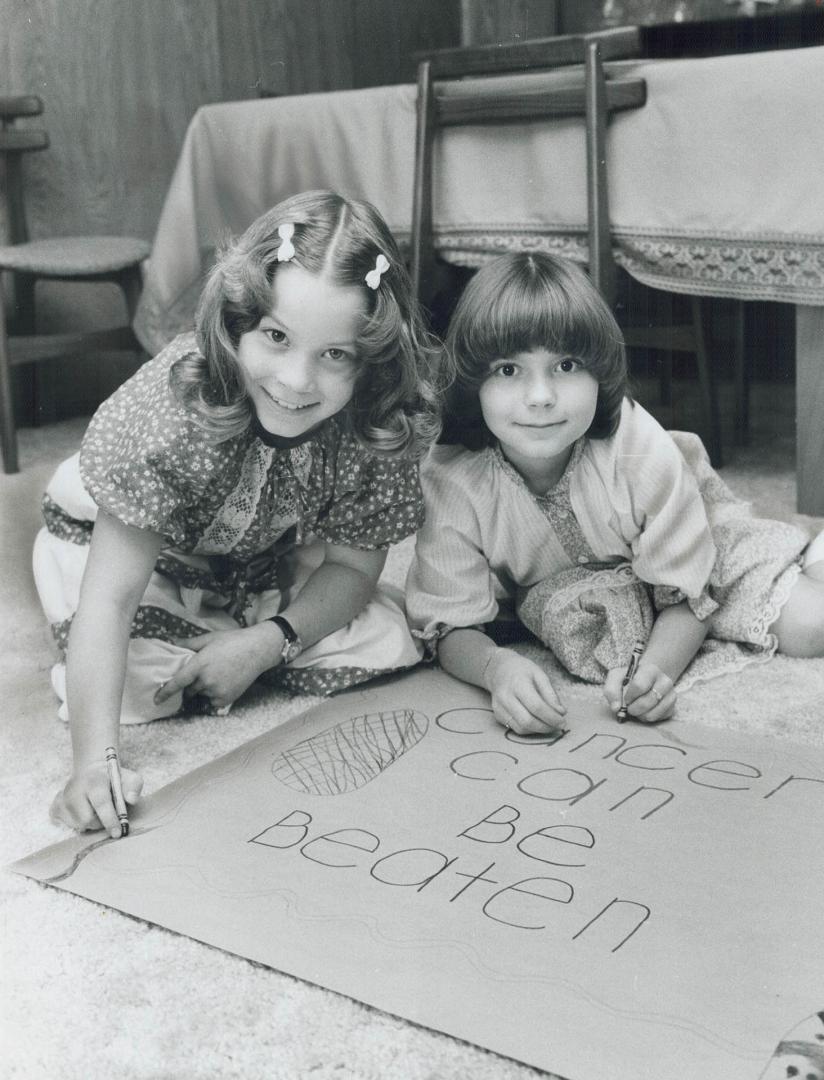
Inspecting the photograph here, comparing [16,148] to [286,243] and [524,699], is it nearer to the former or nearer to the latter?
[286,243]

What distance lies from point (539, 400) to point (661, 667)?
25 centimetres

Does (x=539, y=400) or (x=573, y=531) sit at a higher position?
(x=539, y=400)

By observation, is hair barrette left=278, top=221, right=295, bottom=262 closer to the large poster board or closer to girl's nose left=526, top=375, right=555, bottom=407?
girl's nose left=526, top=375, right=555, bottom=407

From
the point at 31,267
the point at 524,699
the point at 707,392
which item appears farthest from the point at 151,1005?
the point at 707,392

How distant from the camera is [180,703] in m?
0.94

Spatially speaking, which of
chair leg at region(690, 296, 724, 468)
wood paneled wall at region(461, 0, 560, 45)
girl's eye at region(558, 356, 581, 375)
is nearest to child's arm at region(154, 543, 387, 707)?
girl's eye at region(558, 356, 581, 375)

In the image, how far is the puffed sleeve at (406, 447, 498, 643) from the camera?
1.00 m

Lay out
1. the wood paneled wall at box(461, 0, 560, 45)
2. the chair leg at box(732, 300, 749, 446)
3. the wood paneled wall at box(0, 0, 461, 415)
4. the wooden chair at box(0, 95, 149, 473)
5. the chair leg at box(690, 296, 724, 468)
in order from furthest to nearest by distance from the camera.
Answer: the wood paneled wall at box(461, 0, 560, 45) → the chair leg at box(732, 300, 749, 446) → the chair leg at box(690, 296, 724, 468) → the wooden chair at box(0, 95, 149, 473) → the wood paneled wall at box(0, 0, 461, 415)

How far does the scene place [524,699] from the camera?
86 centimetres

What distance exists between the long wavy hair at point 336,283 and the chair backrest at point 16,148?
1.84 feet

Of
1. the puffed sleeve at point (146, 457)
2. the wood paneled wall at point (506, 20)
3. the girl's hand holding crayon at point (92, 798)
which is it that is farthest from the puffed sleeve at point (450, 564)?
the wood paneled wall at point (506, 20)

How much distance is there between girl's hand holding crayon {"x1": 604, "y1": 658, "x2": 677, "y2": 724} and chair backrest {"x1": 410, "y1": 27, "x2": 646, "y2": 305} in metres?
0.68

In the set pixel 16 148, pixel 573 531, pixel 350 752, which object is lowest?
pixel 350 752

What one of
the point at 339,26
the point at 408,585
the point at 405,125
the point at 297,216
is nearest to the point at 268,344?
the point at 297,216
